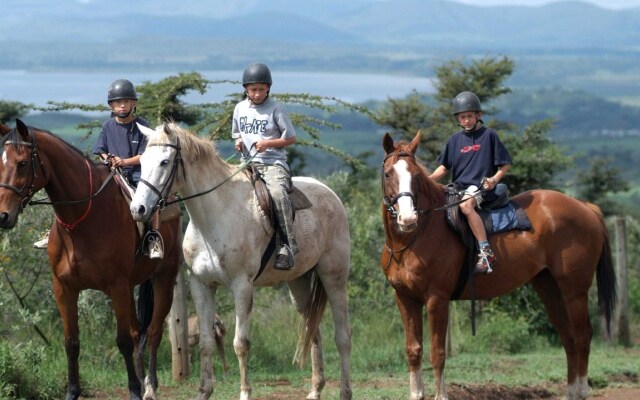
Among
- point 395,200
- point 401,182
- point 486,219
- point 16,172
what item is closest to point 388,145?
point 401,182

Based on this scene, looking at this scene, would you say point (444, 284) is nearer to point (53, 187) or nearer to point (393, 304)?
point (53, 187)

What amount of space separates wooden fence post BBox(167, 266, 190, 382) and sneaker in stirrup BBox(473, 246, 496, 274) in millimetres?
3964

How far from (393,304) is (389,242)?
8.27 m

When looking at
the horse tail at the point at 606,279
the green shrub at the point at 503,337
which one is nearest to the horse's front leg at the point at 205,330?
the horse tail at the point at 606,279

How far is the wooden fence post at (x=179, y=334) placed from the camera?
12875 millimetres

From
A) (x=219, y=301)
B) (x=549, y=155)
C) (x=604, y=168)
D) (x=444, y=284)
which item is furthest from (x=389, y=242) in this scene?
(x=604, y=168)

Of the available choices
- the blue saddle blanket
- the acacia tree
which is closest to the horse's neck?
the blue saddle blanket

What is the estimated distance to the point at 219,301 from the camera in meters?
15.8

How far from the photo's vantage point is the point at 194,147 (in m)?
9.73

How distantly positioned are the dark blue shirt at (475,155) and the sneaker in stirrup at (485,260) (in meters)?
0.61

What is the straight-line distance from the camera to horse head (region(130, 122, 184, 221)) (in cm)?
909

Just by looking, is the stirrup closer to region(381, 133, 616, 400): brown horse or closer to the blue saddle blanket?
region(381, 133, 616, 400): brown horse

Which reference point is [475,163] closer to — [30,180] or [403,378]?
[403,378]

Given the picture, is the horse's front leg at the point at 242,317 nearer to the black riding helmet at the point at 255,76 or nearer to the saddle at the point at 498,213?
the black riding helmet at the point at 255,76
